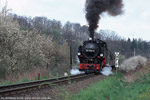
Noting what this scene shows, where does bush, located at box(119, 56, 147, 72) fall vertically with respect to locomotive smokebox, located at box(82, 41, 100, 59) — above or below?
below

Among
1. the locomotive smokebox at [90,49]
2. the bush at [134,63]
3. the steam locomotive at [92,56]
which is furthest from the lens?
the bush at [134,63]

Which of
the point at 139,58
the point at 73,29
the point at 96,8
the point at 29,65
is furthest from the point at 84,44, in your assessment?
the point at 73,29

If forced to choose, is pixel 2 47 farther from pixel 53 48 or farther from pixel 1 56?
pixel 53 48

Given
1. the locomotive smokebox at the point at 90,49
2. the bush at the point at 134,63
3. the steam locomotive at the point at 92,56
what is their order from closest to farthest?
the steam locomotive at the point at 92,56 < the locomotive smokebox at the point at 90,49 < the bush at the point at 134,63

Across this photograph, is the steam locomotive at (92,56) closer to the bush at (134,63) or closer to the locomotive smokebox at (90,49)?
the locomotive smokebox at (90,49)

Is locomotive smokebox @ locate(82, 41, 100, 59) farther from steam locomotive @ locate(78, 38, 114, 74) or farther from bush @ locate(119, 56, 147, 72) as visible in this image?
bush @ locate(119, 56, 147, 72)

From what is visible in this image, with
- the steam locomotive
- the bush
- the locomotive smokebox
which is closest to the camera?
the steam locomotive

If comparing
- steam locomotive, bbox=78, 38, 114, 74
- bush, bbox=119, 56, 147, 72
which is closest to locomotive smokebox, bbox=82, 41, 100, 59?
steam locomotive, bbox=78, 38, 114, 74

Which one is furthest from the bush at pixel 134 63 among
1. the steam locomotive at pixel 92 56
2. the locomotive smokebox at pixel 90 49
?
the locomotive smokebox at pixel 90 49

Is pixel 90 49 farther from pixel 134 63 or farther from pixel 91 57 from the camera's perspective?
pixel 134 63

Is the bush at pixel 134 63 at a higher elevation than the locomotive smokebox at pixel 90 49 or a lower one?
lower

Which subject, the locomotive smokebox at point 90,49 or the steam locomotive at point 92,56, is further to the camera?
the locomotive smokebox at point 90,49

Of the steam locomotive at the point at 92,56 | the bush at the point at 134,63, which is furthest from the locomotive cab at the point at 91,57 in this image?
the bush at the point at 134,63

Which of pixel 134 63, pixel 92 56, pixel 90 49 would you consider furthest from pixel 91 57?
pixel 134 63
